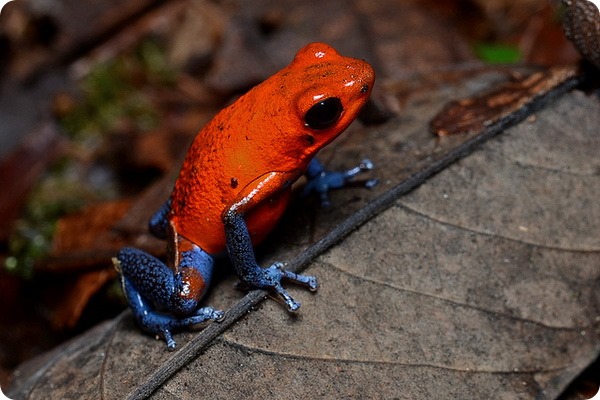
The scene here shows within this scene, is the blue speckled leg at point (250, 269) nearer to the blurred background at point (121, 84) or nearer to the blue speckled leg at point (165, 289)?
the blue speckled leg at point (165, 289)

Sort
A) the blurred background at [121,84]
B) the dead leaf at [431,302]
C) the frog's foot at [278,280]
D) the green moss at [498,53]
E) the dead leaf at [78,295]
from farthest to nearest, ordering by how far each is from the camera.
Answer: the green moss at [498,53], the blurred background at [121,84], the dead leaf at [78,295], the frog's foot at [278,280], the dead leaf at [431,302]

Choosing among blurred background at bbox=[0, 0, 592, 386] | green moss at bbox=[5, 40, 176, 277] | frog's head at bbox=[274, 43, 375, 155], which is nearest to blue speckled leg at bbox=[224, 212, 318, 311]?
frog's head at bbox=[274, 43, 375, 155]

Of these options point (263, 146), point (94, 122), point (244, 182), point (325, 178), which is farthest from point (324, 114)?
point (94, 122)

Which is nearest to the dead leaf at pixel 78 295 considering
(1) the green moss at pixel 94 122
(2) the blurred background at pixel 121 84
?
(2) the blurred background at pixel 121 84

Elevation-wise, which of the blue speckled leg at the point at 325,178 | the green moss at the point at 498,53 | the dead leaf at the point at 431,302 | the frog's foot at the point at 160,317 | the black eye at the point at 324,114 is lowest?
the green moss at the point at 498,53

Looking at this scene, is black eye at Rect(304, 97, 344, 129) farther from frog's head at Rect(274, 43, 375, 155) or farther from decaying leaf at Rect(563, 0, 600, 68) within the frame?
decaying leaf at Rect(563, 0, 600, 68)

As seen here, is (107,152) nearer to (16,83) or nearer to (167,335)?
(16,83)

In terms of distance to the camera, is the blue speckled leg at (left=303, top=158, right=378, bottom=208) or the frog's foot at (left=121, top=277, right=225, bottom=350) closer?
the frog's foot at (left=121, top=277, right=225, bottom=350)

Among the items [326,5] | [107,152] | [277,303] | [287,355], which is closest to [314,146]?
[277,303]
